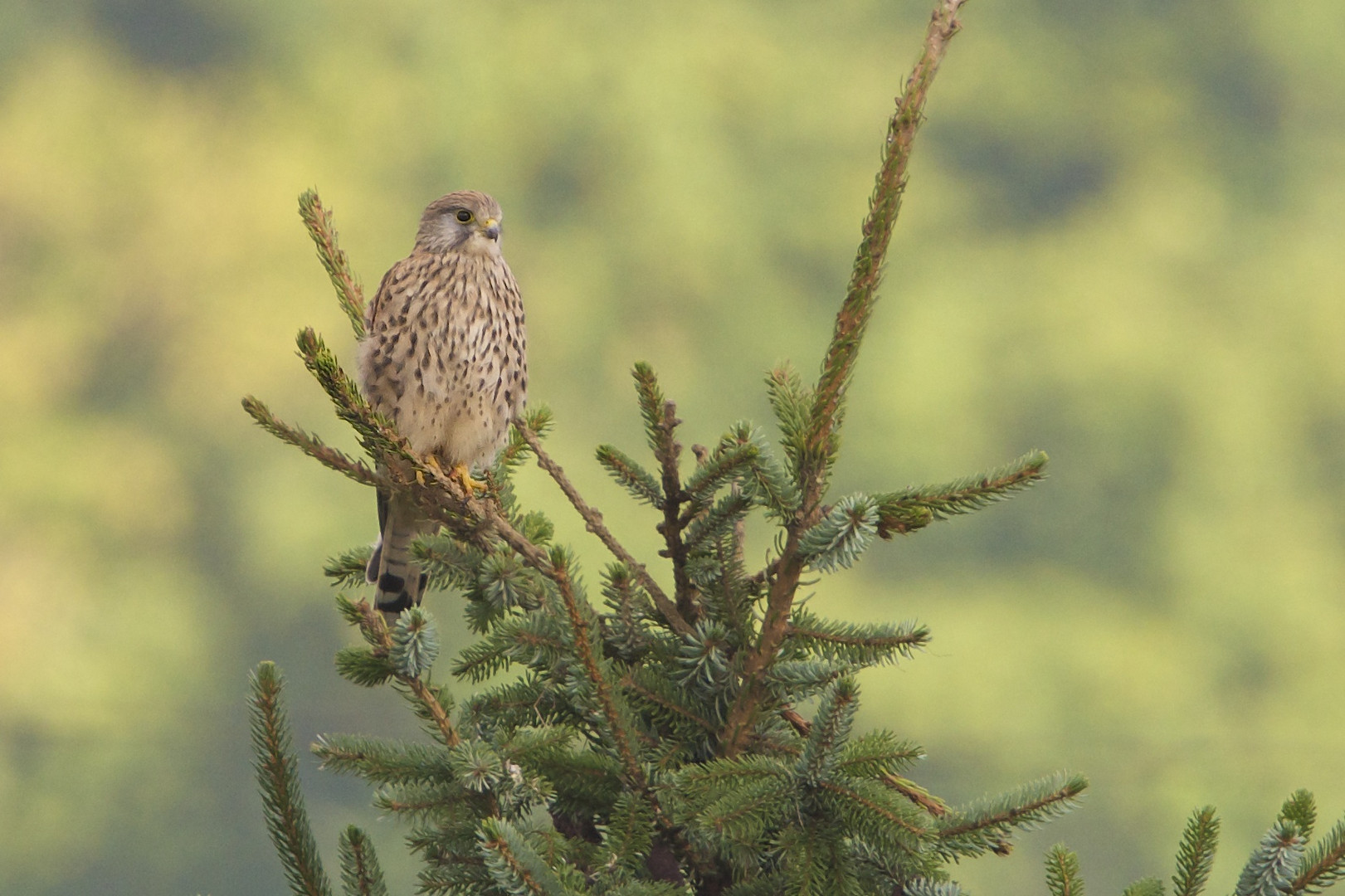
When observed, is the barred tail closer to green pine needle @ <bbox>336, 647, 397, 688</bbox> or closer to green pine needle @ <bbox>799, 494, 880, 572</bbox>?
green pine needle @ <bbox>336, 647, 397, 688</bbox>

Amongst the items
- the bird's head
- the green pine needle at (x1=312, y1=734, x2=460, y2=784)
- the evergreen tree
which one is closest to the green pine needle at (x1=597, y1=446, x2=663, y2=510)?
the evergreen tree

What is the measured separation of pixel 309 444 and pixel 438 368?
79cm

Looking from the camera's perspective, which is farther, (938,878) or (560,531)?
(560,531)

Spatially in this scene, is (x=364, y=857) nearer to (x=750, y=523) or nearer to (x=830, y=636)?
(x=830, y=636)

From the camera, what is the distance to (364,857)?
1028 millimetres

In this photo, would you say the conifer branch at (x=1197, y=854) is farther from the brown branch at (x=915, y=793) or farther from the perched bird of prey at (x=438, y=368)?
the perched bird of prey at (x=438, y=368)

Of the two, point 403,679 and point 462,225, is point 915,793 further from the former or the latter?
point 462,225

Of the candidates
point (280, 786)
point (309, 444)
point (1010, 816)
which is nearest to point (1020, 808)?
point (1010, 816)

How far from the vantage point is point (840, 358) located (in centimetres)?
99

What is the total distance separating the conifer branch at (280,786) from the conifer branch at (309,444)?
240 mm

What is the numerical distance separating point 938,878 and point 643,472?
0.44m

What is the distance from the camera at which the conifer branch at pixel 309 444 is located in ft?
3.81

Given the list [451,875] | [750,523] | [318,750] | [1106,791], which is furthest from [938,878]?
[1106,791]

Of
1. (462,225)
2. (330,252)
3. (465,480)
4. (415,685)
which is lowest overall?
(415,685)
